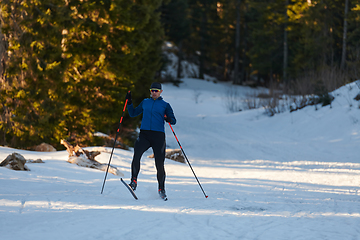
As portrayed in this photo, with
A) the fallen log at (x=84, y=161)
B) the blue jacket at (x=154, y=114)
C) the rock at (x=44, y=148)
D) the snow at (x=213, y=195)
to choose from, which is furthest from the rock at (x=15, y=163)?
the rock at (x=44, y=148)

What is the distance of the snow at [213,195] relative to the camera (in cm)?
407

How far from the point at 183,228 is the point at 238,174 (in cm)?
493

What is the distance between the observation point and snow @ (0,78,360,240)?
4074mm

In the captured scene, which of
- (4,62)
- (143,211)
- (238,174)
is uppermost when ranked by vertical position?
(4,62)

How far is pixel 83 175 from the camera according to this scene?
7.42 meters

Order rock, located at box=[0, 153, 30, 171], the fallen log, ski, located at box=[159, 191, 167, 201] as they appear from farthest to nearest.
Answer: the fallen log, rock, located at box=[0, 153, 30, 171], ski, located at box=[159, 191, 167, 201]

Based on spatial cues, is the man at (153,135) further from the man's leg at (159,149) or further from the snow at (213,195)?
the snow at (213,195)

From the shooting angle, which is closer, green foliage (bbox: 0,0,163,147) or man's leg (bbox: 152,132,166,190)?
man's leg (bbox: 152,132,166,190)

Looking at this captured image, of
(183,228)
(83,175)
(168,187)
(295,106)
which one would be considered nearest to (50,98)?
(83,175)

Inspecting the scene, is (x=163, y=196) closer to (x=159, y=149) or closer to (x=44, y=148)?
(x=159, y=149)

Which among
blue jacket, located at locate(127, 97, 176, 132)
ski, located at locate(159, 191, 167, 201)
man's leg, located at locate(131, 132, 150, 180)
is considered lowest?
ski, located at locate(159, 191, 167, 201)

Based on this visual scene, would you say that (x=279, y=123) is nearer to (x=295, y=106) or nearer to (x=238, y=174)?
(x=295, y=106)

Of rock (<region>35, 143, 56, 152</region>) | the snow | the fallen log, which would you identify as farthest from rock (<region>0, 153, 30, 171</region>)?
rock (<region>35, 143, 56, 152</region>)

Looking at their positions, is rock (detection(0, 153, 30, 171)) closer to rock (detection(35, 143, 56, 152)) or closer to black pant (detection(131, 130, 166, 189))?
black pant (detection(131, 130, 166, 189))
